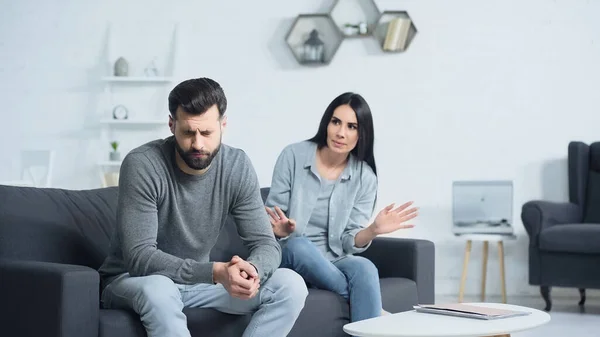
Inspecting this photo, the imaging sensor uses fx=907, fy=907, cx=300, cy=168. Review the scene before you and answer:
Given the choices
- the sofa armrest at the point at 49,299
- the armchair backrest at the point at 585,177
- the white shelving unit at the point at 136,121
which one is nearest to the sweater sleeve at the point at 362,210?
the sofa armrest at the point at 49,299

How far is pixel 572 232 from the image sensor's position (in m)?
5.14

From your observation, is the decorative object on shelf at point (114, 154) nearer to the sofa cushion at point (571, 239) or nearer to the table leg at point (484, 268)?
the table leg at point (484, 268)

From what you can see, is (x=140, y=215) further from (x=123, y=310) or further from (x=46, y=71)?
(x=46, y=71)

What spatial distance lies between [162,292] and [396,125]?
3956 millimetres

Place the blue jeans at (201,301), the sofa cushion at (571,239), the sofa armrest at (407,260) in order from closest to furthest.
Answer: the blue jeans at (201,301)
the sofa armrest at (407,260)
the sofa cushion at (571,239)

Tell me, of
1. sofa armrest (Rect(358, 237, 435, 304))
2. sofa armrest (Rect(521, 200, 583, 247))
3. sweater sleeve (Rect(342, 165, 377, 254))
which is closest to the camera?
sweater sleeve (Rect(342, 165, 377, 254))

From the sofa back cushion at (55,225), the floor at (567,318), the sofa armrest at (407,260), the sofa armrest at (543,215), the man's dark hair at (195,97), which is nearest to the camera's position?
the man's dark hair at (195,97)

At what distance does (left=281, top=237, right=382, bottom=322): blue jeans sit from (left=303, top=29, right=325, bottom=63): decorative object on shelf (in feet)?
Result: 10.3

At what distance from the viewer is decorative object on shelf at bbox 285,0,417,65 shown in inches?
244

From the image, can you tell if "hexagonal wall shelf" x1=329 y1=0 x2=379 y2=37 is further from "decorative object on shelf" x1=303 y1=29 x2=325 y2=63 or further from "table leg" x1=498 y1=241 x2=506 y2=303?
"table leg" x1=498 y1=241 x2=506 y2=303

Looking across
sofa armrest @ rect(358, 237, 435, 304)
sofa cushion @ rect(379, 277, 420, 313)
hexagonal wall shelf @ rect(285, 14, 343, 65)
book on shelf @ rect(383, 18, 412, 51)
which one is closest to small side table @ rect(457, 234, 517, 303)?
book on shelf @ rect(383, 18, 412, 51)

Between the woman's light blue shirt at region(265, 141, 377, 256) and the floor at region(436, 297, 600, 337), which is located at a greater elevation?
the woman's light blue shirt at region(265, 141, 377, 256)

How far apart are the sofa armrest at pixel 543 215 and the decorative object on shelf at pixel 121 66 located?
9.48ft

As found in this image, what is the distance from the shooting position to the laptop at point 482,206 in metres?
5.84
